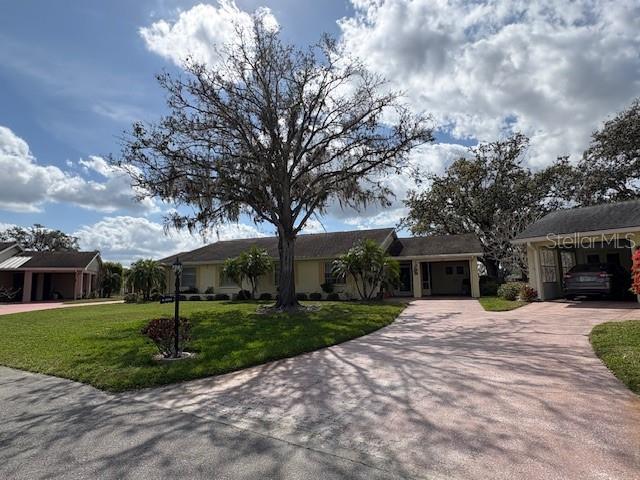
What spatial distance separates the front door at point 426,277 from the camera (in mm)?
23500

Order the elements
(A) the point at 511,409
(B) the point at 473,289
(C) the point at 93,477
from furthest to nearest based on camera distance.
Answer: (B) the point at 473,289 < (A) the point at 511,409 < (C) the point at 93,477

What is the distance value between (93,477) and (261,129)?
45.0 feet

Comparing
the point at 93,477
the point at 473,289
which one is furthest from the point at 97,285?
the point at 93,477

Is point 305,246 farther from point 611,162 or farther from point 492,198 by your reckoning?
point 611,162

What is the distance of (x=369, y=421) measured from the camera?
420 cm

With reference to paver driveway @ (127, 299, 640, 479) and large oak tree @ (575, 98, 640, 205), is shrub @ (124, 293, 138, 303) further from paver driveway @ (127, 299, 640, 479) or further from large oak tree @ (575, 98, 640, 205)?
large oak tree @ (575, 98, 640, 205)

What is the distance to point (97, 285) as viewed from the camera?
111 ft

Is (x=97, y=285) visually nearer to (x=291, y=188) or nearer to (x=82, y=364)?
(x=291, y=188)

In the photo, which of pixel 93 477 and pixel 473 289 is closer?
pixel 93 477

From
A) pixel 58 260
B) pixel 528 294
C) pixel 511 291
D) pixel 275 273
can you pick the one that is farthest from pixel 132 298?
pixel 528 294

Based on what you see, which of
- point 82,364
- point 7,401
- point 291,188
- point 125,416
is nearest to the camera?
point 125,416

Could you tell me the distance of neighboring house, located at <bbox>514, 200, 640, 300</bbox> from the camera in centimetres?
1402

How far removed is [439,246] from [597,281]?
8.46m

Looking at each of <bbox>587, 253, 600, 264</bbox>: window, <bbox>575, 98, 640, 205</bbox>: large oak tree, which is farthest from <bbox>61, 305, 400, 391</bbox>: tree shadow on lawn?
<bbox>575, 98, 640, 205</bbox>: large oak tree
